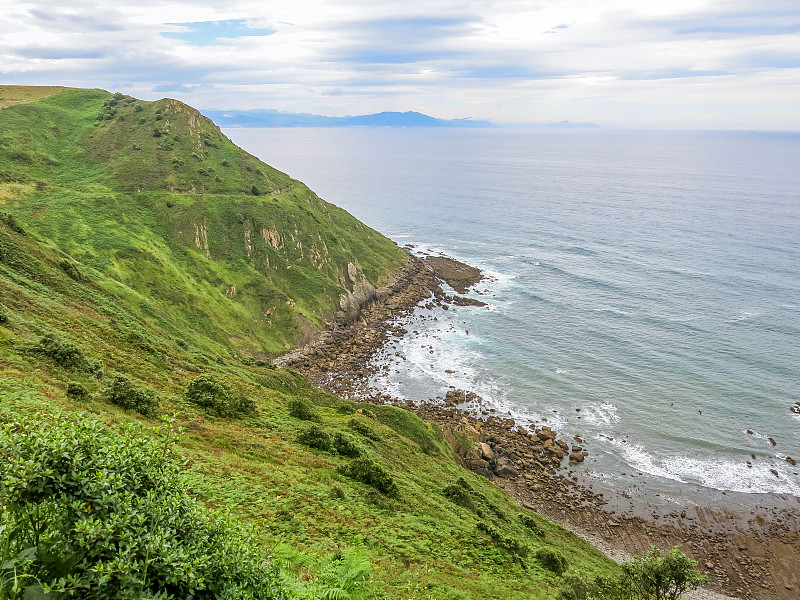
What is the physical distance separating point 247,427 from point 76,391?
9.55 metres

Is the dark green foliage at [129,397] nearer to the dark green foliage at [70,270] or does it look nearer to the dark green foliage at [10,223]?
the dark green foliage at [70,270]

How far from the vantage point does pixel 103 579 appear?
266 inches

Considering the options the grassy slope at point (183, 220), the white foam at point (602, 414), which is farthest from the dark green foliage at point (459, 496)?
the grassy slope at point (183, 220)

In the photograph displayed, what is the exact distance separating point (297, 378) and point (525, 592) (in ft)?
107

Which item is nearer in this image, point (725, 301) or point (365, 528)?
point (365, 528)

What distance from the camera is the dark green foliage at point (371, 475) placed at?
2636 cm

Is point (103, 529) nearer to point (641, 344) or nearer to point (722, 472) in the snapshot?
point (722, 472)

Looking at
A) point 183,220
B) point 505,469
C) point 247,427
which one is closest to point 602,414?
point 505,469

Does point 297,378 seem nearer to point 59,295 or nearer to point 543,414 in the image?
point 59,295

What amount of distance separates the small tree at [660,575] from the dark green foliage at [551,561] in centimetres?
577

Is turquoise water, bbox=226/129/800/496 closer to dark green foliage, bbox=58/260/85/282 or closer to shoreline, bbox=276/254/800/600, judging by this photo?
shoreline, bbox=276/254/800/600

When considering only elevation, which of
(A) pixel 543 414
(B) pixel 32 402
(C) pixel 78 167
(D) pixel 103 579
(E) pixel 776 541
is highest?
(C) pixel 78 167

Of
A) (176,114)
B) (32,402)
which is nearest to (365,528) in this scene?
(32,402)

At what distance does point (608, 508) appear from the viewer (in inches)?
1848
